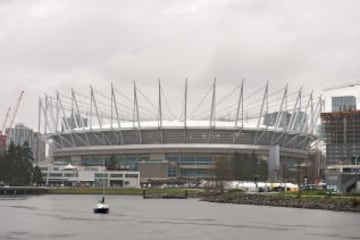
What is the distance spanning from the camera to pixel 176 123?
186000 millimetres

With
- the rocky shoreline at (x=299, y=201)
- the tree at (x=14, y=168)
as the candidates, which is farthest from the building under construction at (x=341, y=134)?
the tree at (x=14, y=168)

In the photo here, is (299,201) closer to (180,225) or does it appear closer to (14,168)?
(180,225)

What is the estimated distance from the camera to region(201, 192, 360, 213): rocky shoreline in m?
72.4

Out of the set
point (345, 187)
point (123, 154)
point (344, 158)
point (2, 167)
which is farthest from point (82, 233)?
point (123, 154)

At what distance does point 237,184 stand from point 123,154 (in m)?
67.1

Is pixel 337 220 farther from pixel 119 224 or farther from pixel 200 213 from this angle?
pixel 119 224

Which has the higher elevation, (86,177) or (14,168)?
(14,168)

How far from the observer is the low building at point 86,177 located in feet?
562

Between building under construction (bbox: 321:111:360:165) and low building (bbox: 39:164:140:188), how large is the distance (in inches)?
2033

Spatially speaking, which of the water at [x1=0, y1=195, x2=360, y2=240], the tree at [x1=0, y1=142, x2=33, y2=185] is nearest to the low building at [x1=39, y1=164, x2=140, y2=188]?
the tree at [x1=0, y1=142, x2=33, y2=185]

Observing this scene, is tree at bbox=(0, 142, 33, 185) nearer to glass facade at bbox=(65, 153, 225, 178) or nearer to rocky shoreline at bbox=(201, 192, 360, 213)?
glass facade at bbox=(65, 153, 225, 178)

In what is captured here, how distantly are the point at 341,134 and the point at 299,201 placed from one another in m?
87.0

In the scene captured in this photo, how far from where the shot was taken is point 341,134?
164 m

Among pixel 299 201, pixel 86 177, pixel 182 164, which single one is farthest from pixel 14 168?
pixel 299 201
